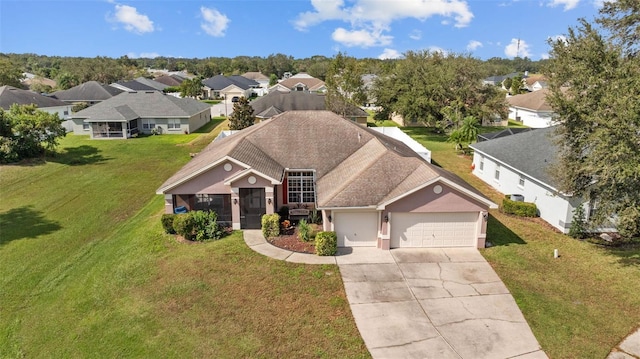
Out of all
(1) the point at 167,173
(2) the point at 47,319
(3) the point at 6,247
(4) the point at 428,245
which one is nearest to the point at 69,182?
(1) the point at 167,173

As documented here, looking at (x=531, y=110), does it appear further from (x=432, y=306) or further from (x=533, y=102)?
(x=432, y=306)

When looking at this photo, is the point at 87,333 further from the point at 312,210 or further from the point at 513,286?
the point at 513,286

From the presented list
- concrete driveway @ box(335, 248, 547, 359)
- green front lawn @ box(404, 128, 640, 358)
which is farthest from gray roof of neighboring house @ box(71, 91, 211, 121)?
green front lawn @ box(404, 128, 640, 358)

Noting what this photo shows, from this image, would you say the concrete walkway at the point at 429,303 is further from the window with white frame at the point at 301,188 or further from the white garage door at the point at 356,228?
the window with white frame at the point at 301,188

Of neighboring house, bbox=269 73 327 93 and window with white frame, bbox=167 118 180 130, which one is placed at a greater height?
neighboring house, bbox=269 73 327 93

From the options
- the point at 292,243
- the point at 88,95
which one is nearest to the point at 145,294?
the point at 292,243

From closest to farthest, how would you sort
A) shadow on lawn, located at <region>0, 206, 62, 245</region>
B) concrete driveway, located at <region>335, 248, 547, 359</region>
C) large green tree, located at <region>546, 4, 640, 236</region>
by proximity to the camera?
concrete driveway, located at <region>335, 248, 547, 359</region>, large green tree, located at <region>546, 4, 640, 236</region>, shadow on lawn, located at <region>0, 206, 62, 245</region>

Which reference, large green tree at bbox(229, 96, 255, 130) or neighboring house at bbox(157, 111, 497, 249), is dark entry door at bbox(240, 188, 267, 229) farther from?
large green tree at bbox(229, 96, 255, 130)
